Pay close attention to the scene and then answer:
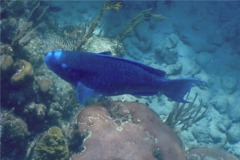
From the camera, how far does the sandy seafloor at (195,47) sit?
7375mm

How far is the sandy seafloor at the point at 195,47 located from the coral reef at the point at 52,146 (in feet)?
10.2

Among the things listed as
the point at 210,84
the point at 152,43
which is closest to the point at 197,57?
the point at 210,84

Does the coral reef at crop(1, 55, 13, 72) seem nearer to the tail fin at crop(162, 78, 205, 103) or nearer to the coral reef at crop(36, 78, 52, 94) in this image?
the coral reef at crop(36, 78, 52, 94)

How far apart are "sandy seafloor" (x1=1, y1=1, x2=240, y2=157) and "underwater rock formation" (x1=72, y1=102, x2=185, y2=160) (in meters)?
2.08

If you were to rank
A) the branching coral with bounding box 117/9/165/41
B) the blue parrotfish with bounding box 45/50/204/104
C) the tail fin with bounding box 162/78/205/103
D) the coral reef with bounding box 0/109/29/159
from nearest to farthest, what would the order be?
the blue parrotfish with bounding box 45/50/204/104 < the tail fin with bounding box 162/78/205/103 < the coral reef with bounding box 0/109/29/159 < the branching coral with bounding box 117/9/165/41

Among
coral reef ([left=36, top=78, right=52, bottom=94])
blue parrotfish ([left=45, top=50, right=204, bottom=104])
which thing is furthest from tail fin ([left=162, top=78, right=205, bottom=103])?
coral reef ([left=36, top=78, right=52, bottom=94])

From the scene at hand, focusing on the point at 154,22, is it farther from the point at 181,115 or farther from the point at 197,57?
the point at 181,115

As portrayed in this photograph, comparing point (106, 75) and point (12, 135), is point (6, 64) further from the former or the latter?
point (106, 75)

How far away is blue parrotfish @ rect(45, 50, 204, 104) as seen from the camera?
10.1 feet

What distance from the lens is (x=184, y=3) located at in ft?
27.2

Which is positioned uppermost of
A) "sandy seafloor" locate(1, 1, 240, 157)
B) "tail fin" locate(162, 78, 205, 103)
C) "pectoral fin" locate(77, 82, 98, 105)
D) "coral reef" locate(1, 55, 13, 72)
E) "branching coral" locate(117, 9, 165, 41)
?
"tail fin" locate(162, 78, 205, 103)

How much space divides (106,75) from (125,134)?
1.59 m

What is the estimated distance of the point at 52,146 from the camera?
428 cm

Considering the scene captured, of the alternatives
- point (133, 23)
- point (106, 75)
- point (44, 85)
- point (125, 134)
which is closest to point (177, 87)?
point (106, 75)
